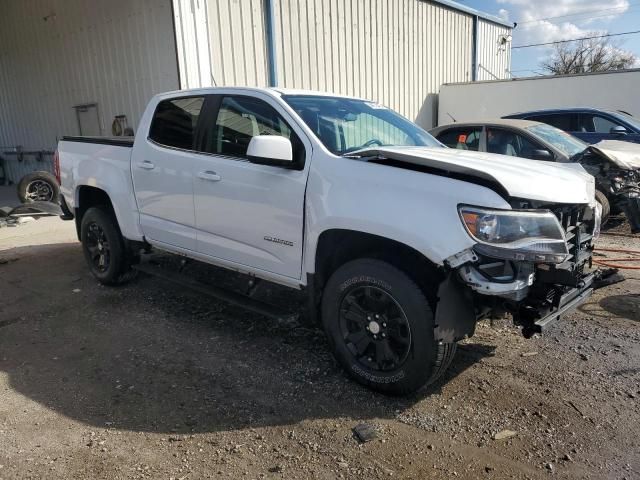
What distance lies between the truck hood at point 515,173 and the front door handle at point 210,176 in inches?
46.1

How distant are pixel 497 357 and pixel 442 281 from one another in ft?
4.08

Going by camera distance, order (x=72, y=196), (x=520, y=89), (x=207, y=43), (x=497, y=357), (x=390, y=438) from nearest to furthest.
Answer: (x=390, y=438)
(x=497, y=357)
(x=72, y=196)
(x=207, y=43)
(x=520, y=89)

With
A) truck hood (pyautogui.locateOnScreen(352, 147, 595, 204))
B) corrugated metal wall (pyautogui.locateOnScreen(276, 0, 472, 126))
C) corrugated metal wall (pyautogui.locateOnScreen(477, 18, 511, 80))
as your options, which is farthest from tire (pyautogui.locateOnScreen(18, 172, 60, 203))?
corrugated metal wall (pyautogui.locateOnScreen(477, 18, 511, 80))

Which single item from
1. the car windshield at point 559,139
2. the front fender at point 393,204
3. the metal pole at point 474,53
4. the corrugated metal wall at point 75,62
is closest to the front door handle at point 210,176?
the front fender at point 393,204

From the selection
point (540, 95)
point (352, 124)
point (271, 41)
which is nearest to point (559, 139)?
point (352, 124)

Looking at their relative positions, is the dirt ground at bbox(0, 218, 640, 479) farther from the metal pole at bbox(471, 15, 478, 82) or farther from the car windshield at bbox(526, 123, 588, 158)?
the metal pole at bbox(471, 15, 478, 82)

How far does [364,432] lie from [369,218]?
125cm

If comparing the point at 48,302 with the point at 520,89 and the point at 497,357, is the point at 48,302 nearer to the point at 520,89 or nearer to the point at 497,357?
the point at 497,357

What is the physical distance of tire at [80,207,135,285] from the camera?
5.39 meters

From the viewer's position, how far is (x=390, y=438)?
2.96m

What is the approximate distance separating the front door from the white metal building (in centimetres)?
598

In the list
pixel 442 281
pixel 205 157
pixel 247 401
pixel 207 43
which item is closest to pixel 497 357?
pixel 442 281

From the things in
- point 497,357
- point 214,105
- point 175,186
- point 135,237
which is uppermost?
point 214,105

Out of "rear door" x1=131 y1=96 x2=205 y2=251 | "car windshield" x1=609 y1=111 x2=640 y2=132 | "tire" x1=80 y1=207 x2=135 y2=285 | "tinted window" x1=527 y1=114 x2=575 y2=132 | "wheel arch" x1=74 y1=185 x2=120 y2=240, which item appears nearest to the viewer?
"rear door" x1=131 y1=96 x2=205 y2=251
